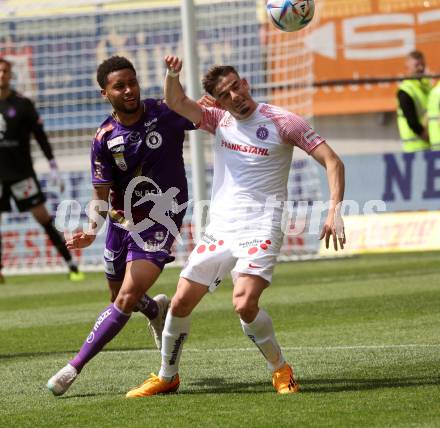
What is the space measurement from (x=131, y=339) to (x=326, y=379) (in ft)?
9.62

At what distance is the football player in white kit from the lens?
6.94 metres

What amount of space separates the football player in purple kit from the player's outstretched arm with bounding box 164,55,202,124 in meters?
0.33

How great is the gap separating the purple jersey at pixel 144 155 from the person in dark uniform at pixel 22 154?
7614mm

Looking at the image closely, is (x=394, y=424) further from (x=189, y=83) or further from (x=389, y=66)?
(x=389, y=66)

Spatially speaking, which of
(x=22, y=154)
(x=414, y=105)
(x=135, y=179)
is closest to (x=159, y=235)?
(x=135, y=179)

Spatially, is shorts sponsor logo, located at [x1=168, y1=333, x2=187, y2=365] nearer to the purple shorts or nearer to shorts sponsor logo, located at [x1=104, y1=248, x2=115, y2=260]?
the purple shorts

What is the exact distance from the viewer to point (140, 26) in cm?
1908

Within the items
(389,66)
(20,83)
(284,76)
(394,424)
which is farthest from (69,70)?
(394,424)

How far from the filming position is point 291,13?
838 centimetres

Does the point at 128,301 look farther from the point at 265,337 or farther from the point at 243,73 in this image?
the point at 243,73

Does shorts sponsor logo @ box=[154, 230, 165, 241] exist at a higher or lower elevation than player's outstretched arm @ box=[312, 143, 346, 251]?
lower

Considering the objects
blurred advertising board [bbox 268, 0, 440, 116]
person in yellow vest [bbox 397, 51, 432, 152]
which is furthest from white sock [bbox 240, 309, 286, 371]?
blurred advertising board [bbox 268, 0, 440, 116]

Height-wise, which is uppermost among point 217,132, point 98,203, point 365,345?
point 217,132

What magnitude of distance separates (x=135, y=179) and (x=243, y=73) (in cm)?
1086
